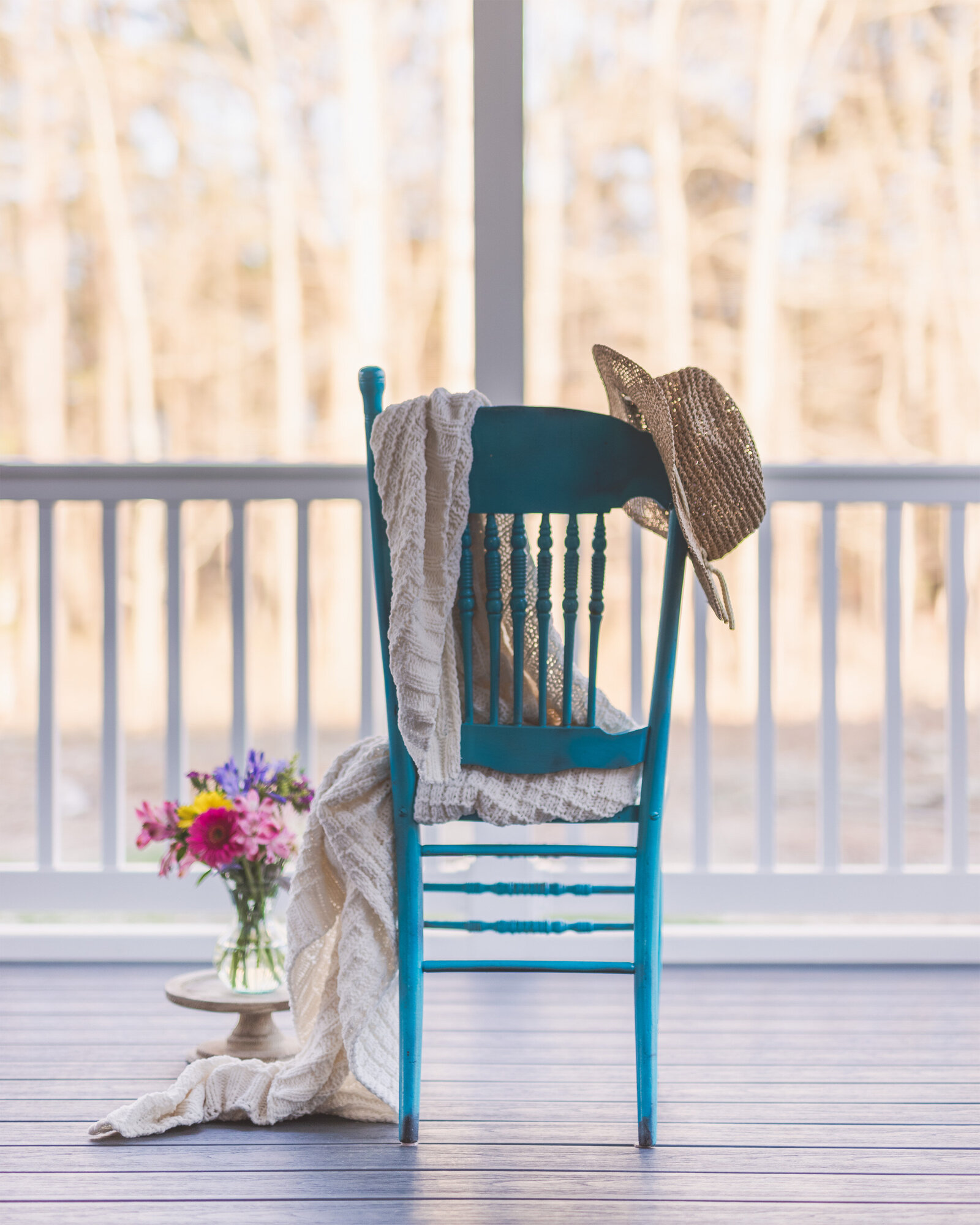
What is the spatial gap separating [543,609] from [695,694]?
3.07 feet

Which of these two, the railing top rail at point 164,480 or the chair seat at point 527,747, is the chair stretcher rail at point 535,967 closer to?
the chair seat at point 527,747

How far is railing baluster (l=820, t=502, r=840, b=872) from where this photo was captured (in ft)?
7.86

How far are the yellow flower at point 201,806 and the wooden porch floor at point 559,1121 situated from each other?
1.32ft

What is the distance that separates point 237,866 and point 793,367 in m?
5.05

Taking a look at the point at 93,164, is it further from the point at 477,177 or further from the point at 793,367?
the point at 477,177

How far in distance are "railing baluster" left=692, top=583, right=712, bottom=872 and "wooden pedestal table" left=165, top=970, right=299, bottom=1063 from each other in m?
0.97

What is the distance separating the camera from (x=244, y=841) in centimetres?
171

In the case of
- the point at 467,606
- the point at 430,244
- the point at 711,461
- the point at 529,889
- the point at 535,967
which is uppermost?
the point at 430,244

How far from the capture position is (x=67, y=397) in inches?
245

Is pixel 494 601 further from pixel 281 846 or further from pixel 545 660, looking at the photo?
pixel 281 846

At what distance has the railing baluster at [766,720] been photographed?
239 centimetres

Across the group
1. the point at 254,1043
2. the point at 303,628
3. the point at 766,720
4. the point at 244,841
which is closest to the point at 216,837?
the point at 244,841

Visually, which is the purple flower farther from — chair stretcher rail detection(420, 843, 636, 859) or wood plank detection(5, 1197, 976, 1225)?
wood plank detection(5, 1197, 976, 1225)

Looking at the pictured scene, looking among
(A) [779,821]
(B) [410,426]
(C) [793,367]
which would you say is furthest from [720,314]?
(B) [410,426]
